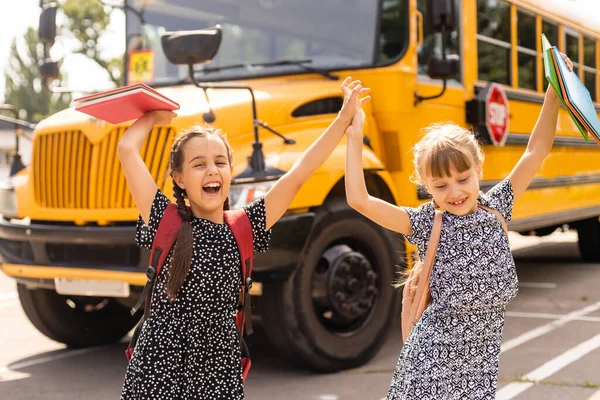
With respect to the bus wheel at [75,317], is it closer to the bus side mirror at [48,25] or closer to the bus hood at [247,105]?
the bus hood at [247,105]

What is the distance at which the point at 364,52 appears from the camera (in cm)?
474

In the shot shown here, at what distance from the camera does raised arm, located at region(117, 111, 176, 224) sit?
2.31m

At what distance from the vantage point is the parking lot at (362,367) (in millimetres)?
4074

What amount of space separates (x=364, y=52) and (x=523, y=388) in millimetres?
1948

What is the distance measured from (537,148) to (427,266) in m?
0.53

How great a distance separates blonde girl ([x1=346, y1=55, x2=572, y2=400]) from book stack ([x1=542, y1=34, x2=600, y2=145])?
28 cm

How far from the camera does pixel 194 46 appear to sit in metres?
3.93

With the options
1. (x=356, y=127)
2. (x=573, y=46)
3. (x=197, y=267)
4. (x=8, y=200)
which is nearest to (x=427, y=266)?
(x=356, y=127)

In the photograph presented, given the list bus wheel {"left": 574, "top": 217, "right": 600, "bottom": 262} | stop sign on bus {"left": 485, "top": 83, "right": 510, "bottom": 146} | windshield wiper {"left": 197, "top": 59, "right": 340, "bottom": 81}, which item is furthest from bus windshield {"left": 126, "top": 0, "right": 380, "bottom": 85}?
bus wheel {"left": 574, "top": 217, "right": 600, "bottom": 262}

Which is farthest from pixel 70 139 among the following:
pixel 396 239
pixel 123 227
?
pixel 396 239

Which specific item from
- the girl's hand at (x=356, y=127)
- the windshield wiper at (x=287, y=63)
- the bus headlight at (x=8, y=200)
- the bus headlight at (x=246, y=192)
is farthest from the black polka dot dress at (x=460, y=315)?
the bus headlight at (x=8, y=200)

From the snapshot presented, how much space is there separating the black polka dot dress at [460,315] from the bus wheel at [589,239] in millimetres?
6560

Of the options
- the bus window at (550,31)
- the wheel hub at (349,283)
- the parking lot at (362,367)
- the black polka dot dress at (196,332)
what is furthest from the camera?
the bus window at (550,31)

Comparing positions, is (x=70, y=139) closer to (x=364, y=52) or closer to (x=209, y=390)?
(x=364, y=52)
